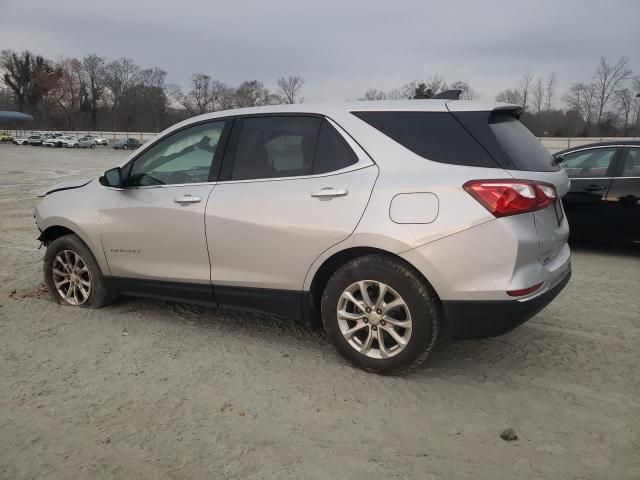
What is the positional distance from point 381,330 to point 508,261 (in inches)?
34.6

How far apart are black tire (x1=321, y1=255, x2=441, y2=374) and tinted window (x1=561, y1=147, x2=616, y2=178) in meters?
5.02

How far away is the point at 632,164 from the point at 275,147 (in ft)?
17.2

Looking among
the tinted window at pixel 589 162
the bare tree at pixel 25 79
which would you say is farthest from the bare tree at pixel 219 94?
the tinted window at pixel 589 162

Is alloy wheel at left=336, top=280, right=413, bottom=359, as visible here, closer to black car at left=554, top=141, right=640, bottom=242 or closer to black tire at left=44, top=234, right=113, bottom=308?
black tire at left=44, top=234, right=113, bottom=308

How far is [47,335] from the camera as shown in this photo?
163 inches

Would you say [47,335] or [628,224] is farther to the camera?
[628,224]

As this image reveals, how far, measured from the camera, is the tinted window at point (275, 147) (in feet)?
11.9

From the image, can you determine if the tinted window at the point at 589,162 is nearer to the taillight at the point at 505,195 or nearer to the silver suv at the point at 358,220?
the silver suv at the point at 358,220

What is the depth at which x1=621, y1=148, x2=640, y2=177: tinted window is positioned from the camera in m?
6.77

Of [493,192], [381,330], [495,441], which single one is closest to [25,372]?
[381,330]

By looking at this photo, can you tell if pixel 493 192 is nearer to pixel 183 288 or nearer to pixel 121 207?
pixel 183 288

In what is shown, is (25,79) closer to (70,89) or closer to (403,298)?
(70,89)

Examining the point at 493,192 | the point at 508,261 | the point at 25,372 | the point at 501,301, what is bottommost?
the point at 25,372

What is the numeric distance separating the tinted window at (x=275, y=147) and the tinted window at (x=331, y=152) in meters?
0.05
